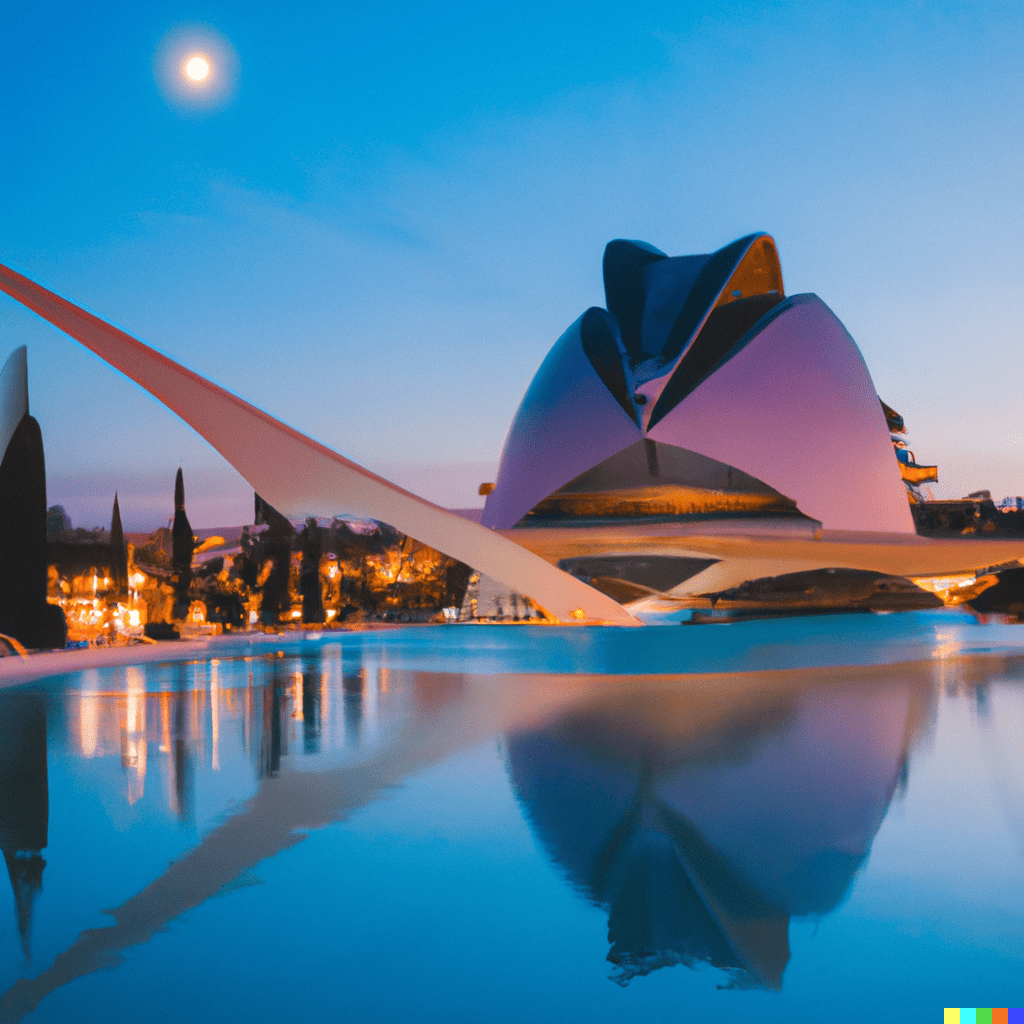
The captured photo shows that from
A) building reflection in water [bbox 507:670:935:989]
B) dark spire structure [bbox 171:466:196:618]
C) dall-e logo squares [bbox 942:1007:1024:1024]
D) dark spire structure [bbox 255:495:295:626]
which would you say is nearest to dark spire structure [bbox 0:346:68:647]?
dark spire structure [bbox 171:466:196:618]

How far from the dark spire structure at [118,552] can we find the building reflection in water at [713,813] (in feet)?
17.0

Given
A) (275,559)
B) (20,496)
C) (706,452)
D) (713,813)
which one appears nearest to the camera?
(713,813)

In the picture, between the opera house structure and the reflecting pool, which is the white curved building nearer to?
the opera house structure

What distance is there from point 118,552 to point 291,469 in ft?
6.11

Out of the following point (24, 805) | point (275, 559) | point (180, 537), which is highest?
point (180, 537)

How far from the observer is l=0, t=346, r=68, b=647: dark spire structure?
726 cm

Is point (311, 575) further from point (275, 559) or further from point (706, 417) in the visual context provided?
point (706, 417)

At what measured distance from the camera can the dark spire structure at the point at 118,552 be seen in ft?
26.2

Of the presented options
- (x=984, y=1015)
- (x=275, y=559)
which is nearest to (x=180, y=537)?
(x=275, y=559)

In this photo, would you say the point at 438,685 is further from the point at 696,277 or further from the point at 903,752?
the point at 696,277

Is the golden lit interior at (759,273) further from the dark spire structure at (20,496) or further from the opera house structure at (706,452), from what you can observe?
the dark spire structure at (20,496)

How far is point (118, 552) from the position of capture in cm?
808

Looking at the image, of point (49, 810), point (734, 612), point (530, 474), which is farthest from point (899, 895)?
point (530, 474)

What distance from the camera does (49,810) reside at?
2664mm
